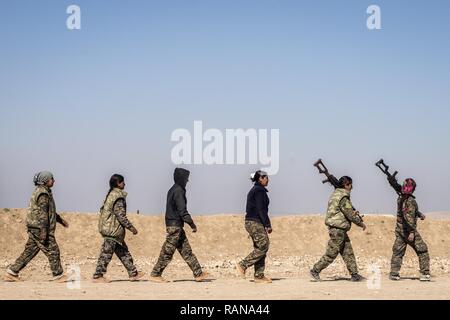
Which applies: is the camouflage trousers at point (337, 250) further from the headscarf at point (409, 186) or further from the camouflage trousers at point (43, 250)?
the camouflage trousers at point (43, 250)

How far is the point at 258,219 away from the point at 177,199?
1530 millimetres

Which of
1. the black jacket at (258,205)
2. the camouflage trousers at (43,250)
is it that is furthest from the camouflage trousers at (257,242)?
the camouflage trousers at (43,250)

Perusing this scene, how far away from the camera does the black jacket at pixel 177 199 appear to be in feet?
47.5

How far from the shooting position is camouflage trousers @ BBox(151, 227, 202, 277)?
14.5 m

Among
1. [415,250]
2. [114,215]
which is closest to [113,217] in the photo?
[114,215]

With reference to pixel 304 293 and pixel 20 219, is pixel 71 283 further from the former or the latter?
pixel 20 219

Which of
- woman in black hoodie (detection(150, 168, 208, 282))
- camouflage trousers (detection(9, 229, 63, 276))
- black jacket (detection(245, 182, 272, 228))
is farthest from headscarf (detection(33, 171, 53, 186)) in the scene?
black jacket (detection(245, 182, 272, 228))

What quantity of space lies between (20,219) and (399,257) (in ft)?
71.3

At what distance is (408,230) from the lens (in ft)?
49.9

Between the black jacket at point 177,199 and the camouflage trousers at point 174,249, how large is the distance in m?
0.15

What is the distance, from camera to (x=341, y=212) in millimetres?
14805

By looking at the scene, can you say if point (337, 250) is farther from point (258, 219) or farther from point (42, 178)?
point (42, 178)

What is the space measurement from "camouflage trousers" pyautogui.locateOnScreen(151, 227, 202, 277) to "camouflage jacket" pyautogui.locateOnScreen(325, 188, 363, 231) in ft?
8.78
